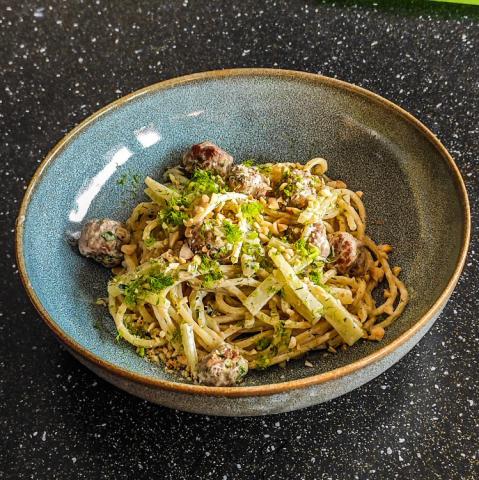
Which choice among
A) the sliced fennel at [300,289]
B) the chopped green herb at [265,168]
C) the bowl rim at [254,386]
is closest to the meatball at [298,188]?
the chopped green herb at [265,168]

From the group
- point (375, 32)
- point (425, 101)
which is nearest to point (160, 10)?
point (375, 32)

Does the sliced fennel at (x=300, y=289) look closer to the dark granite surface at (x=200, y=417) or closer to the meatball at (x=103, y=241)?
the dark granite surface at (x=200, y=417)

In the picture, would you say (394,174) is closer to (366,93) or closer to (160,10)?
(366,93)

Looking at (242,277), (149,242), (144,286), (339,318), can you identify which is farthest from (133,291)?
(339,318)

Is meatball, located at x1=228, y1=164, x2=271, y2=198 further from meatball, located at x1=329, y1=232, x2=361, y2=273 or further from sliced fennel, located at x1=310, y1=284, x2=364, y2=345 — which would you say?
sliced fennel, located at x1=310, y1=284, x2=364, y2=345

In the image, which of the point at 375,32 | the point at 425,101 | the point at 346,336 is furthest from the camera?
the point at 375,32

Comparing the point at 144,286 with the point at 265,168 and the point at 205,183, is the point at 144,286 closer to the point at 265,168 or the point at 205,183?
the point at 205,183
